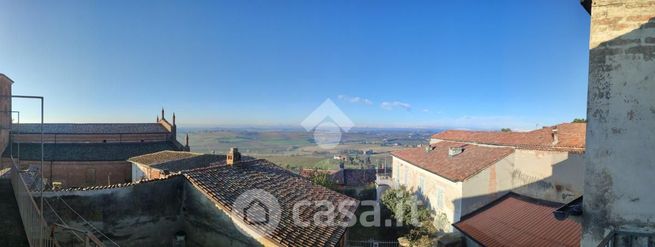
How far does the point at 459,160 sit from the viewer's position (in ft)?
71.7

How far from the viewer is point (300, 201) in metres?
14.1

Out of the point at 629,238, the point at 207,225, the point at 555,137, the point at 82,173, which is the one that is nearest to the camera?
the point at 629,238

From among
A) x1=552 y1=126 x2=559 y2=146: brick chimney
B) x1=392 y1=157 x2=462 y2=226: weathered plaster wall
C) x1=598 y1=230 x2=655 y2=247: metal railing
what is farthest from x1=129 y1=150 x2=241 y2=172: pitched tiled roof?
x1=598 y1=230 x2=655 y2=247: metal railing

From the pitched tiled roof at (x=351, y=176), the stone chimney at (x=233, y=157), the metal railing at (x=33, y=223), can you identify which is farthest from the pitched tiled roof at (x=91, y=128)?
the metal railing at (x=33, y=223)

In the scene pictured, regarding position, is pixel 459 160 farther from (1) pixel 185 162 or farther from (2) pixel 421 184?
(1) pixel 185 162

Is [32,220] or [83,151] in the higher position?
[32,220]

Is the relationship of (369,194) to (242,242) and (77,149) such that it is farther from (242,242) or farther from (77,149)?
(77,149)

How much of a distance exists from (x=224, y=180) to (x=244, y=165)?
380cm

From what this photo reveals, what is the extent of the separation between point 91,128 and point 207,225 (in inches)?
1283

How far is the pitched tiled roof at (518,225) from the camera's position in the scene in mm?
12086

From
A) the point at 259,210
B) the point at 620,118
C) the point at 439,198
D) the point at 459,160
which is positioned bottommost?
the point at 439,198

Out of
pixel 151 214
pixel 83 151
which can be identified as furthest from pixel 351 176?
pixel 151 214

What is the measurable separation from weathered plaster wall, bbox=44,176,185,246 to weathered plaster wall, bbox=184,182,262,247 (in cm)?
35

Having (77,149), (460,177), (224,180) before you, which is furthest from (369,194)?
(77,149)
